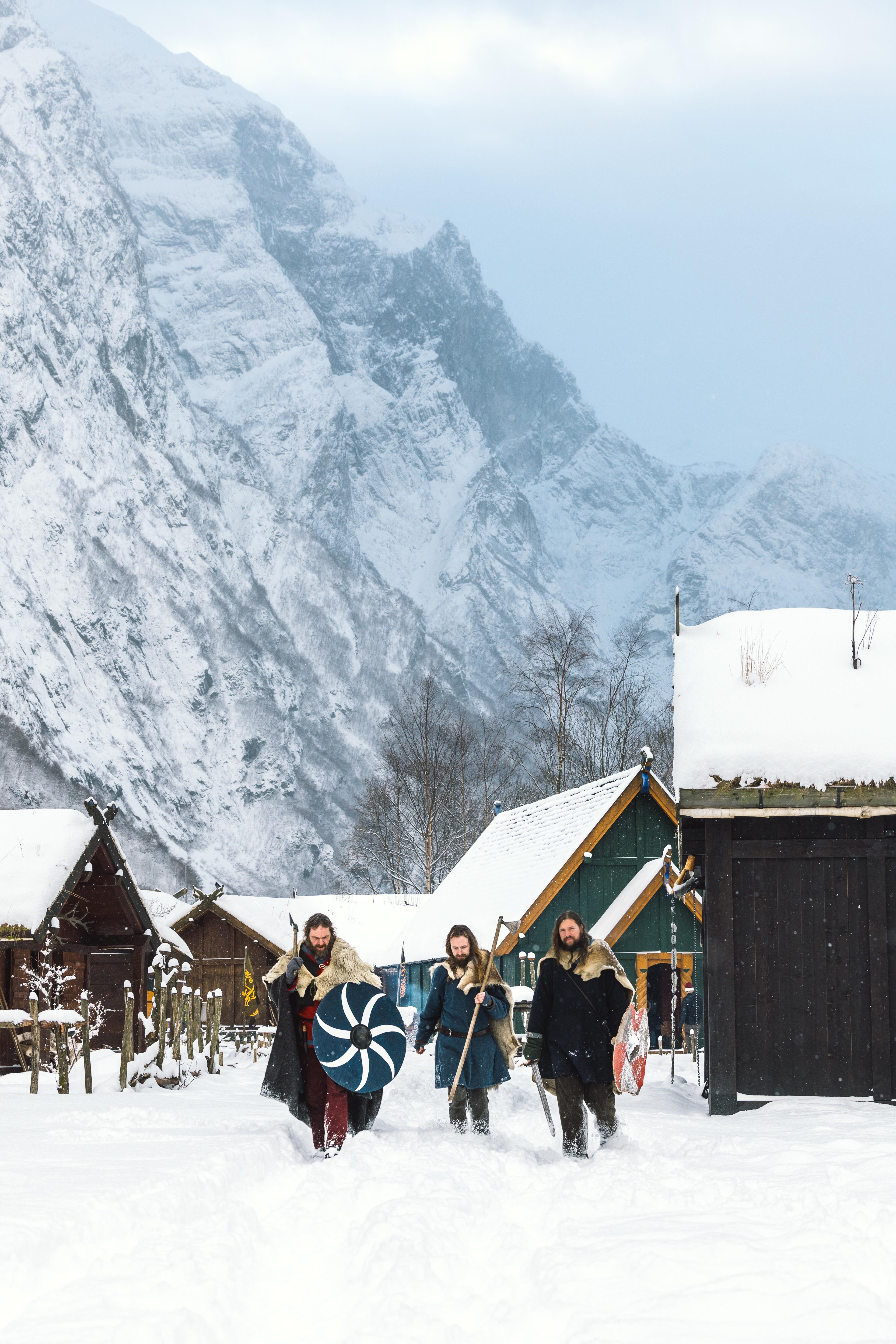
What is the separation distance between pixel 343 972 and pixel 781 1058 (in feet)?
15.7

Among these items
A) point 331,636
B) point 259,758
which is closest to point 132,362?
point 331,636

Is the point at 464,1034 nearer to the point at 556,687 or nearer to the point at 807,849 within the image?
the point at 807,849

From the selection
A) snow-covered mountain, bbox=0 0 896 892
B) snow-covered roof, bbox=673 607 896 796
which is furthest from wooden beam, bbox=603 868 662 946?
snow-covered mountain, bbox=0 0 896 892

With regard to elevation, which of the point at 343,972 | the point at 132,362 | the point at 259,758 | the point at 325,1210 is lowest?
the point at 325,1210

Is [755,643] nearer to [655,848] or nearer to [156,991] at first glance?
[156,991]

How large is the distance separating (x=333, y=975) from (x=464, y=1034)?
110 cm

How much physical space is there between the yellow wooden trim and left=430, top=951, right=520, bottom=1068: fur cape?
506 inches

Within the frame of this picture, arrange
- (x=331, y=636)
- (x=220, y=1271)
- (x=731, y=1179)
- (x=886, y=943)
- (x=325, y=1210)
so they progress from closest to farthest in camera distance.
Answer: (x=220, y=1271)
(x=325, y=1210)
(x=731, y=1179)
(x=886, y=943)
(x=331, y=636)

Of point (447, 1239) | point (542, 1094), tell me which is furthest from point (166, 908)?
point (447, 1239)

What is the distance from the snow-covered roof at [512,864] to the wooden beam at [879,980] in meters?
9.95

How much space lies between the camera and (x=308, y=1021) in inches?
352

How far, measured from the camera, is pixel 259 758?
123000 mm

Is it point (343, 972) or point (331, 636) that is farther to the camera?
point (331, 636)

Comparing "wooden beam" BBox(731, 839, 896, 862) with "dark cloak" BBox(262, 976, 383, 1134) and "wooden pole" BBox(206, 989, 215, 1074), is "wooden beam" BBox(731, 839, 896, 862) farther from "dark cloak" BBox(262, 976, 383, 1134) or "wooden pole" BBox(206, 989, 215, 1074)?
"wooden pole" BBox(206, 989, 215, 1074)
